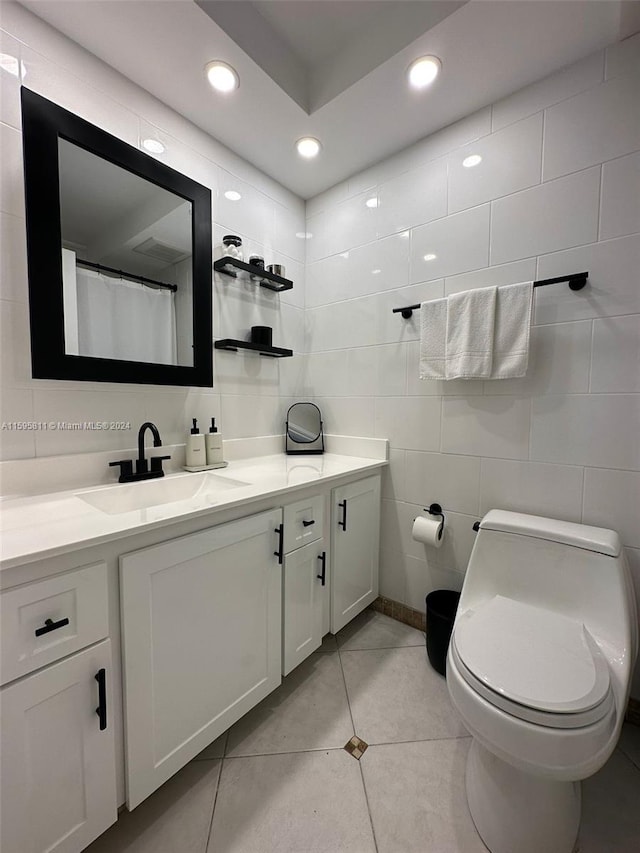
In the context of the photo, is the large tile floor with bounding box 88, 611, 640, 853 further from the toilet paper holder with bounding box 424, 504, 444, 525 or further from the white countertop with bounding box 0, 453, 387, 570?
the white countertop with bounding box 0, 453, 387, 570

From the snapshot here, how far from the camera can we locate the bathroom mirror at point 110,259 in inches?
42.1

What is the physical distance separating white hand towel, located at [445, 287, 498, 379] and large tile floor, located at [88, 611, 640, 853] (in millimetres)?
1319

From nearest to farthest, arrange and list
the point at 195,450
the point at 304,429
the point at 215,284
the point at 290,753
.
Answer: the point at 290,753, the point at 195,450, the point at 215,284, the point at 304,429

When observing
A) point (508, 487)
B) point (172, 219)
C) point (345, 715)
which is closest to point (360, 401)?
point (508, 487)

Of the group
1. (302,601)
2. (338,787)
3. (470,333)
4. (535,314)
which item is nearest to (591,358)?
(535,314)

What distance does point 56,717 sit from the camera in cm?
73

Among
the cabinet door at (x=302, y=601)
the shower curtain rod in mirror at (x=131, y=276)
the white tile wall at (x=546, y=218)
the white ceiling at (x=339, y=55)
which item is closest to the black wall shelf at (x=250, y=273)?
the shower curtain rod in mirror at (x=131, y=276)

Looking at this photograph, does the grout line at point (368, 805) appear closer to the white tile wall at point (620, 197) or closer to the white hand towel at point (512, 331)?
the white hand towel at point (512, 331)

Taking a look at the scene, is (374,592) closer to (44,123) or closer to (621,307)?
(621,307)

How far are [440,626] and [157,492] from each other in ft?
4.17

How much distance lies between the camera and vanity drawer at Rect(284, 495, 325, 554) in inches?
49.6

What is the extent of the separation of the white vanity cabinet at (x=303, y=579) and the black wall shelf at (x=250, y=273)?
1.10 metres

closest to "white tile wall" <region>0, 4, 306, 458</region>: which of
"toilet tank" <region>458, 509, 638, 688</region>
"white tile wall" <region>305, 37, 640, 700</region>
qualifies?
"white tile wall" <region>305, 37, 640, 700</region>

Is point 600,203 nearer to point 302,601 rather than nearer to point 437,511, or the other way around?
point 437,511
